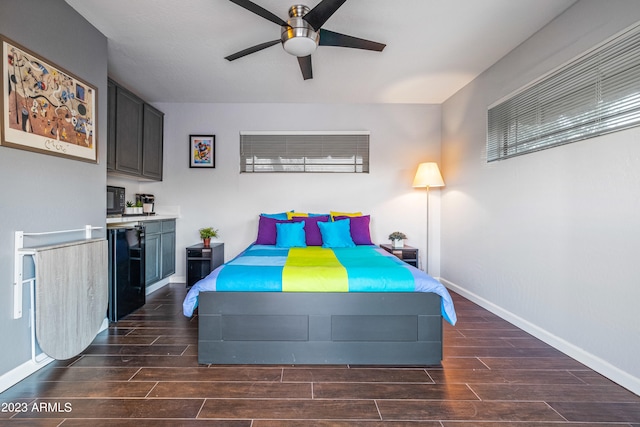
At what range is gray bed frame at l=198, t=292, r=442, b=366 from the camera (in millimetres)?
2023

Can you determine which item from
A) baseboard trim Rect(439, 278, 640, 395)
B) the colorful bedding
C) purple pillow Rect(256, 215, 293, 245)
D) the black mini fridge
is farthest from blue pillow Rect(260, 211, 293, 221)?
baseboard trim Rect(439, 278, 640, 395)

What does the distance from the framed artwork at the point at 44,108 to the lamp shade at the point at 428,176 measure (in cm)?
357

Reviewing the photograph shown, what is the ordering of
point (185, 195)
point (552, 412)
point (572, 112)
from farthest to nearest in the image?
point (185, 195) → point (572, 112) → point (552, 412)

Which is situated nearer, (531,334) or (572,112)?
(572,112)

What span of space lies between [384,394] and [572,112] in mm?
2428

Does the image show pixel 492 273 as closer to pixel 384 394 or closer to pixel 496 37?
pixel 384 394

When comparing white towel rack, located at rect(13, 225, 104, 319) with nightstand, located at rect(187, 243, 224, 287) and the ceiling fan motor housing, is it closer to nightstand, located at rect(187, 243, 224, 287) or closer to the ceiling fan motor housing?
nightstand, located at rect(187, 243, 224, 287)

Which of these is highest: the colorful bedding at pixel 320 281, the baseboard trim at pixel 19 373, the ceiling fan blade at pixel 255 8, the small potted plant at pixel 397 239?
the ceiling fan blade at pixel 255 8

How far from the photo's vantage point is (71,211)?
7.52 feet

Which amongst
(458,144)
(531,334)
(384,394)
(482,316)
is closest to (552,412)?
(384,394)

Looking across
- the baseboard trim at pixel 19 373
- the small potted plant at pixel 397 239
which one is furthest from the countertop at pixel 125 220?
the small potted plant at pixel 397 239

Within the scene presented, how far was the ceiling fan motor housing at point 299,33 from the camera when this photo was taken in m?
1.97

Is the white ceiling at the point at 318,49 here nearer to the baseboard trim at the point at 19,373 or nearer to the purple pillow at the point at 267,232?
the purple pillow at the point at 267,232

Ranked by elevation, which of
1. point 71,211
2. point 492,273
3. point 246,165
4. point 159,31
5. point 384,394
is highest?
point 159,31
